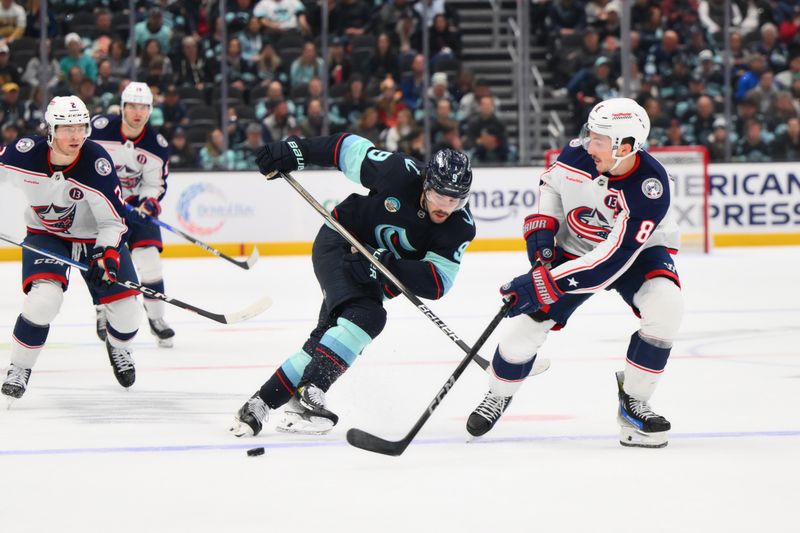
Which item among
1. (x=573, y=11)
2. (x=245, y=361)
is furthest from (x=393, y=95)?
(x=245, y=361)

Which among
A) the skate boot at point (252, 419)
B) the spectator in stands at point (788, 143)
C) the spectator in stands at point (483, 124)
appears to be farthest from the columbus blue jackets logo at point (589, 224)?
the spectator in stands at point (788, 143)

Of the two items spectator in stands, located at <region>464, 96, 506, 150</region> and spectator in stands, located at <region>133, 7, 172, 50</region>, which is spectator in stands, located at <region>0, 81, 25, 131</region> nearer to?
spectator in stands, located at <region>133, 7, 172, 50</region>

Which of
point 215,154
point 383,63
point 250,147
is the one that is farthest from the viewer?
point 383,63

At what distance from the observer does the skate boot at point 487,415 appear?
3531 mm

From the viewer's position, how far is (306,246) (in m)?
10.2

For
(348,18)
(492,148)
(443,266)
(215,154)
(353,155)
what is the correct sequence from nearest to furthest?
(443,266) < (353,155) < (215,154) < (492,148) < (348,18)

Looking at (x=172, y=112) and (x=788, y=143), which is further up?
(x=172, y=112)

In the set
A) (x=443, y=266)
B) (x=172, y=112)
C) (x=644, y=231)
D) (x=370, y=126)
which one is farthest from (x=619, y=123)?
(x=172, y=112)

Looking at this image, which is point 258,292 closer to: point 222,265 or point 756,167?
point 222,265

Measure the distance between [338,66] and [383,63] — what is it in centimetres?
44

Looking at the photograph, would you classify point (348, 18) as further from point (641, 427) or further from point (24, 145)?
point (641, 427)

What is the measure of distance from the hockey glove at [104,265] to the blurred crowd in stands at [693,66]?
25.4 ft

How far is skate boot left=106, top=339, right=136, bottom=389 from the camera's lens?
4.49 m

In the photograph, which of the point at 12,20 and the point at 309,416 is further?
the point at 12,20
